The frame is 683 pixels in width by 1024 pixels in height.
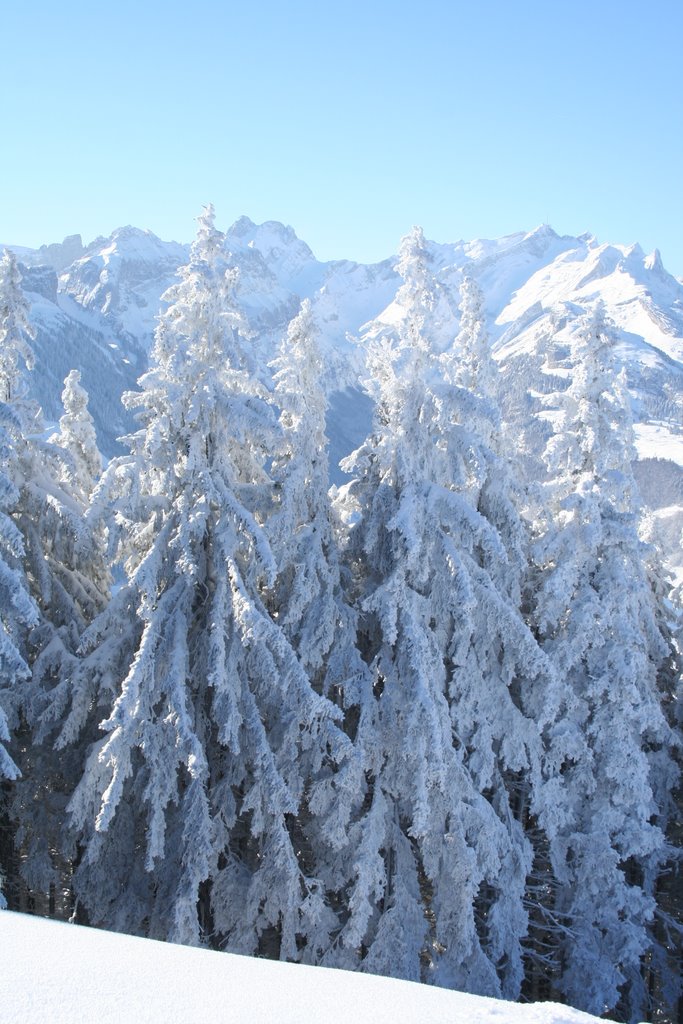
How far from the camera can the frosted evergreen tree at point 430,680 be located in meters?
11.8

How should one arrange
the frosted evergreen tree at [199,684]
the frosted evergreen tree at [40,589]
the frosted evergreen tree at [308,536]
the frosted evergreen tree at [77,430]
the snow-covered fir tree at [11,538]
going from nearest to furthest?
the snow-covered fir tree at [11,538] < the frosted evergreen tree at [199,684] < the frosted evergreen tree at [40,589] < the frosted evergreen tree at [308,536] < the frosted evergreen tree at [77,430]

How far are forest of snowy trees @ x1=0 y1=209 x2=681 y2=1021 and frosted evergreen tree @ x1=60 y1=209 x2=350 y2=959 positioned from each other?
1.7 inches

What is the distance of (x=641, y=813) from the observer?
48.0 feet

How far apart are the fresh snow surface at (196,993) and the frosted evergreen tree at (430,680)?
23.1ft

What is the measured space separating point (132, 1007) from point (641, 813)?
42.1 feet

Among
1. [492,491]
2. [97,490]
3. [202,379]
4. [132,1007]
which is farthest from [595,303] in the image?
[132,1007]

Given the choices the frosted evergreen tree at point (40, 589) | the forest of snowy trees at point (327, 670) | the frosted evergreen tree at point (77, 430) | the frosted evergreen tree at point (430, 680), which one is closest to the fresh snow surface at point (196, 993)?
the forest of snowy trees at point (327, 670)

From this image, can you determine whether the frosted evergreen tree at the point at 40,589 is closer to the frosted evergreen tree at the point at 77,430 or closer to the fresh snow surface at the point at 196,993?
the frosted evergreen tree at the point at 77,430

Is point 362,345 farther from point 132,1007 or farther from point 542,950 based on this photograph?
point 542,950

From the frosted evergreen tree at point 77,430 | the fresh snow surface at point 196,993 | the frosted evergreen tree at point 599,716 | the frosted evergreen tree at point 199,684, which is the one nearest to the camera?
the fresh snow surface at point 196,993

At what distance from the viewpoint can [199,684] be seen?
1132cm

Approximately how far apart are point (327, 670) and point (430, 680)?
1.69 m

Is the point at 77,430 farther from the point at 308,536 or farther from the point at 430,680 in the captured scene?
the point at 430,680

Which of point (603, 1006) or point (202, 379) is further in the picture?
point (603, 1006)
